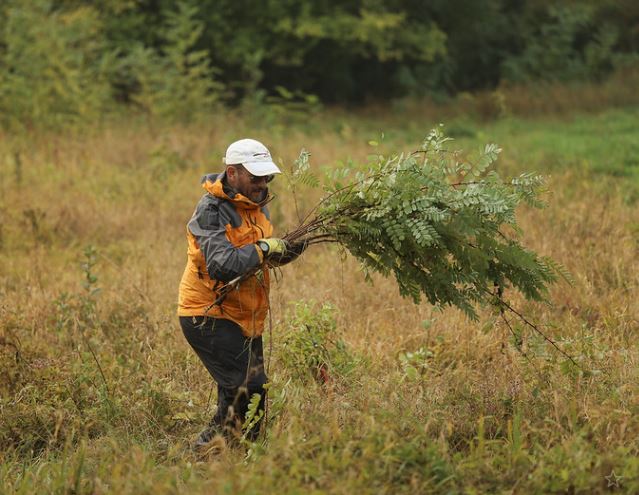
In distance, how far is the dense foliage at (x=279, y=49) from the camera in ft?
49.1

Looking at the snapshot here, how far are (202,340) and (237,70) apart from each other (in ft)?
57.2

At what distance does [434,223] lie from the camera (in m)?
4.81

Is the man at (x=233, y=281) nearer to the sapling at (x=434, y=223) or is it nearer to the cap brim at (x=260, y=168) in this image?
the cap brim at (x=260, y=168)

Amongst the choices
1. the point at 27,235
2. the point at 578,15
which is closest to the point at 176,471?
the point at 27,235

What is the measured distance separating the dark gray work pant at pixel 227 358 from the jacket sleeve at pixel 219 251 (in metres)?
0.40

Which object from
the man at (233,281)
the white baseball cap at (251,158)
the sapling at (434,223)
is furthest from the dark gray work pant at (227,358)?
the white baseball cap at (251,158)

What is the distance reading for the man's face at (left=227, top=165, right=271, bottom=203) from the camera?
506 cm

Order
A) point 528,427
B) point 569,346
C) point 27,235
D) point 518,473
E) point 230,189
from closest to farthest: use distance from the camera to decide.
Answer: point 518,473 < point 528,427 < point 230,189 < point 569,346 < point 27,235

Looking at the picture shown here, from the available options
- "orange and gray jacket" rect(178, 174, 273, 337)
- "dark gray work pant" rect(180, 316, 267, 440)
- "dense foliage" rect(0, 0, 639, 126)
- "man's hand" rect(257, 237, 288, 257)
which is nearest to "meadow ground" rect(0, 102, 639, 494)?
"dark gray work pant" rect(180, 316, 267, 440)

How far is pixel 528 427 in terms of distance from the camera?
4.54 m

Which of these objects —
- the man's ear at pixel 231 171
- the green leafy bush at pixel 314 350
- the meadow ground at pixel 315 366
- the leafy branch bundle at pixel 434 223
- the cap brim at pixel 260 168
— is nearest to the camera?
the meadow ground at pixel 315 366

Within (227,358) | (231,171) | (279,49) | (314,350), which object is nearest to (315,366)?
(314,350)

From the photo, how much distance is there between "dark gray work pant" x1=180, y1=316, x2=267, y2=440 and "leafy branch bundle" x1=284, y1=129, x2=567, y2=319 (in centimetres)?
68

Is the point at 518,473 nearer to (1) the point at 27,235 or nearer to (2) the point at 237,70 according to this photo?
(1) the point at 27,235
